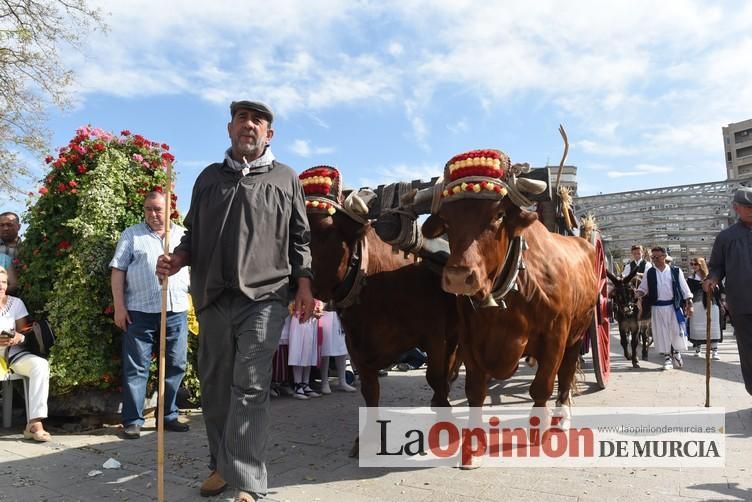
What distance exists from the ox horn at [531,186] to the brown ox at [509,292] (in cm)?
12

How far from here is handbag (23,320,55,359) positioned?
16.2ft

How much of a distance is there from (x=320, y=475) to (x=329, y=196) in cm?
195

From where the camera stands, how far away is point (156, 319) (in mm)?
4906

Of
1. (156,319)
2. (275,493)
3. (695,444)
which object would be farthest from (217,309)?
(695,444)

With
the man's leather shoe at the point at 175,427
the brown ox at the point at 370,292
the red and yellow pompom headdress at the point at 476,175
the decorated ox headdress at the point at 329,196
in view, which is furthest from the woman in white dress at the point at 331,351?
the red and yellow pompom headdress at the point at 476,175

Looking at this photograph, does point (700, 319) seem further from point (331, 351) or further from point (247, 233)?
point (247, 233)

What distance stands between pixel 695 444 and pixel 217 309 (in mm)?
3564

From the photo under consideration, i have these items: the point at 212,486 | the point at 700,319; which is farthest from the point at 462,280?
the point at 700,319

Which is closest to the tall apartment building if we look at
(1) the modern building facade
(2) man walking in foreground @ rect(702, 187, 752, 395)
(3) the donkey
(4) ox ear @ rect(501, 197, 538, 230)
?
(1) the modern building facade

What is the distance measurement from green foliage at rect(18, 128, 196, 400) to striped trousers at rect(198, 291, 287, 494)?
2422 millimetres

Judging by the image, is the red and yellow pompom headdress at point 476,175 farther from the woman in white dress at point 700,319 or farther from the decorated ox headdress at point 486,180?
the woman in white dress at point 700,319

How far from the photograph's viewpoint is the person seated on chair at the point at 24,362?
15.1ft

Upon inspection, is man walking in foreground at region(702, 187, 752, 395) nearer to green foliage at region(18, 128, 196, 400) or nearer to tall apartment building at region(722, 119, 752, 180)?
green foliage at region(18, 128, 196, 400)

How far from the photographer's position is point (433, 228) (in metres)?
3.52
